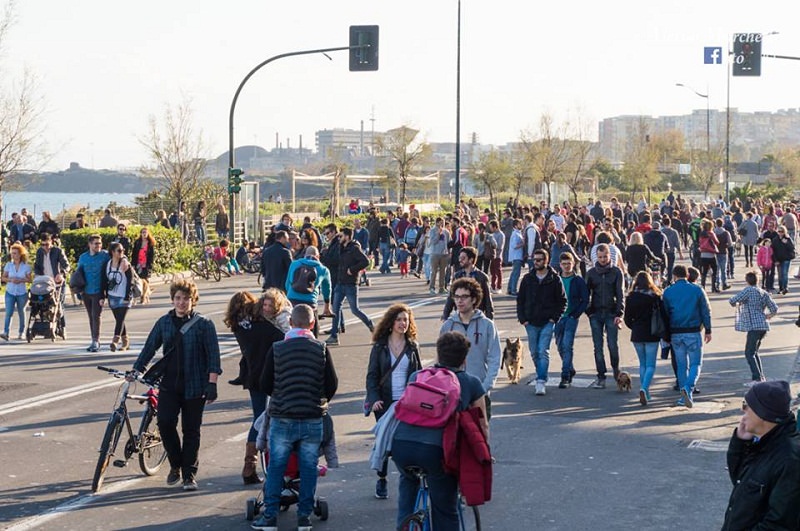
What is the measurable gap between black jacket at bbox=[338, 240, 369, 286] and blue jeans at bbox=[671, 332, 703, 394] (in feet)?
20.7

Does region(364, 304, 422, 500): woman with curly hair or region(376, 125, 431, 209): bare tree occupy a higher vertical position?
region(376, 125, 431, 209): bare tree

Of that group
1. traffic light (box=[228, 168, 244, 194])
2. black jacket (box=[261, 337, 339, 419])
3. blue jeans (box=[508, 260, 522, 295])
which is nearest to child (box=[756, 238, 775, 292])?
blue jeans (box=[508, 260, 522, 295])

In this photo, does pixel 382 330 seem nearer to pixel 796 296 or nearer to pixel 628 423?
pixel 628 423

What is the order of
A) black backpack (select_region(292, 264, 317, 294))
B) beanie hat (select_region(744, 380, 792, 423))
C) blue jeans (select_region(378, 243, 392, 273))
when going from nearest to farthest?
1. beanie hat (select_region(744, 380, 792, 423))
2. black backpack (select_region(292, 264, 317, 294))
3. blue jeans (select_region(378, 243, 392, 273))

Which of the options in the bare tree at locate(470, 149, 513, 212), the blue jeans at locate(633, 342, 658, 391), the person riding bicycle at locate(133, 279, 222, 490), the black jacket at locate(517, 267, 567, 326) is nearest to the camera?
the person riding bicycle at locate(133, 279, 222, 490)

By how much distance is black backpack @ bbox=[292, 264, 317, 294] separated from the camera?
16.7 meters

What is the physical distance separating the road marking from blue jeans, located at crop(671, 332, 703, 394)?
639 cm

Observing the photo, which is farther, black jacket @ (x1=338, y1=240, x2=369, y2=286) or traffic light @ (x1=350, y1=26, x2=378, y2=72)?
traffic light @ (x1=350, y1=26, x2=378, y2=72)

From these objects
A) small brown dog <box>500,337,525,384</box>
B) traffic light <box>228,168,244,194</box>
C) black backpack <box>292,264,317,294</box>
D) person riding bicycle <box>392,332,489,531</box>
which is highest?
traffic light <box>228,168,244,194</box>

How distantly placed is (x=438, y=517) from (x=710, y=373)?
10.2 m

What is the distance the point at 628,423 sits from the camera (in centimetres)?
1300

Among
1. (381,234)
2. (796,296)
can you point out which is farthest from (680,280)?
(381,234)

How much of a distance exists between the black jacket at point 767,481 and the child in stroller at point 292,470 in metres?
3.95

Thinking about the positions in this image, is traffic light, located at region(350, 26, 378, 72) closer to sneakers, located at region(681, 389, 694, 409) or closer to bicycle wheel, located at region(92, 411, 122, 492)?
sneakers, located at region(681, 389, 694, 409)
